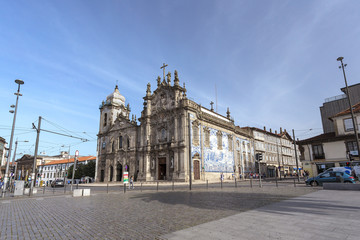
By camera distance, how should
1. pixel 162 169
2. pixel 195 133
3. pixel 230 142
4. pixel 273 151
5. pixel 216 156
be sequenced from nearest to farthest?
pixel 195 133
pixel 162 169
pixel 216 156
pixel 230 142
pixel 273 151

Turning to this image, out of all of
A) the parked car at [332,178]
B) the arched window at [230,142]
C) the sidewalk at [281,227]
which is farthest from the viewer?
the arched window at [230,142]

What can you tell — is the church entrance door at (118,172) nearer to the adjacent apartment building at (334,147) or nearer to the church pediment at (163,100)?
the church pediment at (163,100)

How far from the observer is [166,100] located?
1617 inches

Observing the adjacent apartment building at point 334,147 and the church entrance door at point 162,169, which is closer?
the adjacent apartment building at point 334,147

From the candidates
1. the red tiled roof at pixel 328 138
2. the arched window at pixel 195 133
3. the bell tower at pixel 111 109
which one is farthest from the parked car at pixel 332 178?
the bell tower at pixel 111 109

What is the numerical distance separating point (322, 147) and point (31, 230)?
38.9 meters

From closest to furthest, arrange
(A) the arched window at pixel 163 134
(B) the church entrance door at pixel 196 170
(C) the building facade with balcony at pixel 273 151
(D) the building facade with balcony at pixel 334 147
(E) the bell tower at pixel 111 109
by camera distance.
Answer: (D) the building facade with balcony at pixel 334 147, (B) the church entrance door at pixel 196 170, (A) the arched window at pixel 163 134, (E) the bell tower at pixel 111 109, (C) the building facade with balcony at pixel 273 151

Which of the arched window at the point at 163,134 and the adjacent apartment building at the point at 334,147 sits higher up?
the arched window at the point at 163,134

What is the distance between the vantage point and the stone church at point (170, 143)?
3666cm

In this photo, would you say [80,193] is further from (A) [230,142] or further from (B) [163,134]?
(A) [230,142]

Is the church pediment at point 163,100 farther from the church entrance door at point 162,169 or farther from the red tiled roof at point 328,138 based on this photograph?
the red tiled roof at point 328,138

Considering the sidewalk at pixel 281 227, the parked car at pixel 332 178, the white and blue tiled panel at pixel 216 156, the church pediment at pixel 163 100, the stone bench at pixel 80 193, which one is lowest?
the stone bench at pixel 80 193

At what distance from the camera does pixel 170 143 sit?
3819cm

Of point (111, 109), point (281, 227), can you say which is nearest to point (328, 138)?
point (281, 227)
